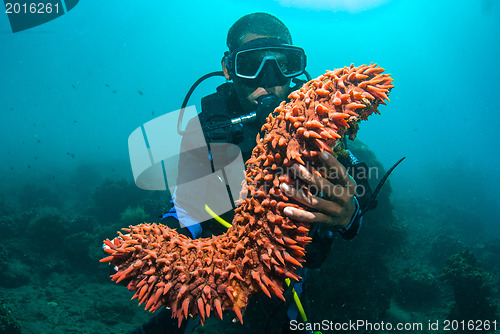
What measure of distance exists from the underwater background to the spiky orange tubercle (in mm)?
2585

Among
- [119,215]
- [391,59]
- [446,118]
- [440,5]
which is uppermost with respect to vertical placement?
[440,5]

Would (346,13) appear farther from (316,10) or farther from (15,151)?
(15,151)

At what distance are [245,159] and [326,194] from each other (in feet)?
4.84

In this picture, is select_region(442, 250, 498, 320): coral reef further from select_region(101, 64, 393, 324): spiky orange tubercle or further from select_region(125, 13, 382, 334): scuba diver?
select_region(101, 64, 393, 324): spiky orange tubercle

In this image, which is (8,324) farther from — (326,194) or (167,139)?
(167,139)

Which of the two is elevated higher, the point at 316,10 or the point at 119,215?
the point at 316,10

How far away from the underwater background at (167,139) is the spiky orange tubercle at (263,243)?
2.58 meters

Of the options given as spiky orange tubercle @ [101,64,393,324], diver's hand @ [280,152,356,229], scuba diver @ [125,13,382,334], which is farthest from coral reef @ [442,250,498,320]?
spiky orange tubercle @ [101,64,393,324]

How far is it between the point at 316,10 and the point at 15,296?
80596mm

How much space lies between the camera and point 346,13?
226 ft

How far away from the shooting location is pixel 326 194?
154 centimetres

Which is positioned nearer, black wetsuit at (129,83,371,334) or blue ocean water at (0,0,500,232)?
black wetsuit at (129,83,371,334)

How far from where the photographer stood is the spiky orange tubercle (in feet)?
4.32

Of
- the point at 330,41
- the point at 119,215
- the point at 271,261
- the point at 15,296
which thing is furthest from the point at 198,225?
the point at 330,41
